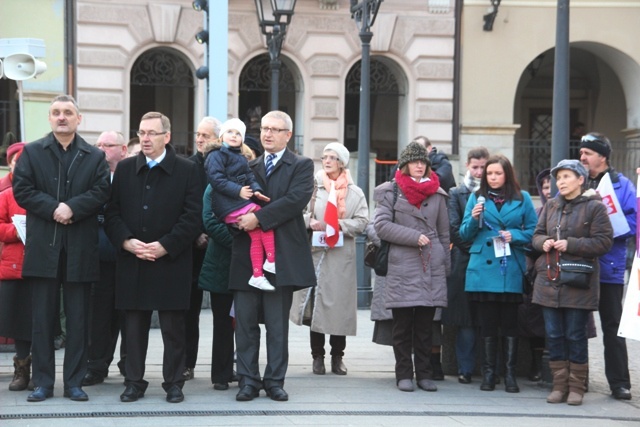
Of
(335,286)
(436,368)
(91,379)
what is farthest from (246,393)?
(436,368)

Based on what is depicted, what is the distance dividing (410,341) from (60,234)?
2926 mm

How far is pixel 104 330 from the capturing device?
9.92 m

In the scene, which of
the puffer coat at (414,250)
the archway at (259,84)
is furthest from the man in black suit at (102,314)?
the archway at (259,84)

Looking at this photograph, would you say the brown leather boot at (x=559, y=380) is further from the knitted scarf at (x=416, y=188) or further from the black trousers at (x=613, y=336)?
the knitted scarf at (x=416, y=188)

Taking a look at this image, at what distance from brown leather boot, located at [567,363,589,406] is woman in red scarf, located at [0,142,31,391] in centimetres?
410

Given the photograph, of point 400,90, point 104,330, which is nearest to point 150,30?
point 400,90

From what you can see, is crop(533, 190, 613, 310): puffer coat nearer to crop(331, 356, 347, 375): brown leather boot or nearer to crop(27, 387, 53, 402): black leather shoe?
crop(331, 356, 347, 375): brown leather boot

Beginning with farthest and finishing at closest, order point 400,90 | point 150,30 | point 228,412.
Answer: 1. point 400,90
2. point 150,30
3. point 228,412

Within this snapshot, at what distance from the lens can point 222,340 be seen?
9906 millimetres

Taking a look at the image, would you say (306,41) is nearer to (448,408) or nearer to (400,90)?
(400,90)

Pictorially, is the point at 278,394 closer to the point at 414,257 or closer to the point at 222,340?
the point at 222,340

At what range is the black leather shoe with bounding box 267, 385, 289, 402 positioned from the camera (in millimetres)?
9273

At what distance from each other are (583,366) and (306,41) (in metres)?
16.4

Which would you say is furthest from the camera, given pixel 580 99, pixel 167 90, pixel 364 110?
pixel 580 99
